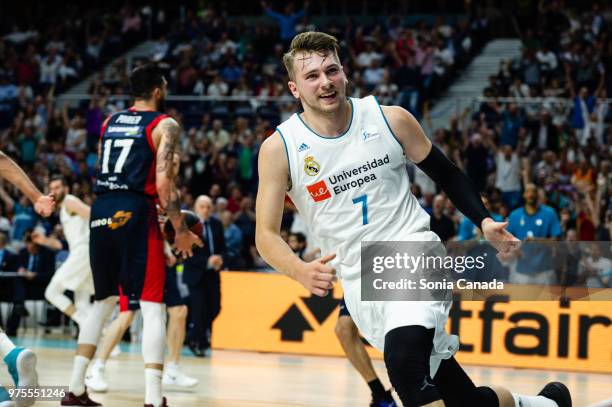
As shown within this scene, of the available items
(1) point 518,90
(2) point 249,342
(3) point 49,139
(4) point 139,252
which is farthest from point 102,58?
(4) point 139,252

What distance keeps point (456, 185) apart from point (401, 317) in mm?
790

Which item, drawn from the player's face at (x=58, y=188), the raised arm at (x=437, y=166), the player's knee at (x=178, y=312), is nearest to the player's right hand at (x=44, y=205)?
the raised arm at (x=437, y=166)

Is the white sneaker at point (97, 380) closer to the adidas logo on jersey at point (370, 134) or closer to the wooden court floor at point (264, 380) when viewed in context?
the wooden court floor at point (264, 380)

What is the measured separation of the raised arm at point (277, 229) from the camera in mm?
4512

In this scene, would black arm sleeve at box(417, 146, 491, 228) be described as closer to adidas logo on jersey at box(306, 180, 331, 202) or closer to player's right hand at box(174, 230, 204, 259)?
adidas logo on jersey at box(306, 180, 331, 202)

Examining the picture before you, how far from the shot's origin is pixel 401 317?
500 centimetres

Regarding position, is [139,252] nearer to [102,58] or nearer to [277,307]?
[277,307]

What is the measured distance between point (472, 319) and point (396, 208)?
26.7ft

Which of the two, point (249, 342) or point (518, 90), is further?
point (518, 90)

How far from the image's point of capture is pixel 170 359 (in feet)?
34.2

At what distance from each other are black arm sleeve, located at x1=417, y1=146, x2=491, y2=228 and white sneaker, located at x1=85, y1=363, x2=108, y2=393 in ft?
16.5

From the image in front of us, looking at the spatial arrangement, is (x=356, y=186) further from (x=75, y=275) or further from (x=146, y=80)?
(x=75, y=275)

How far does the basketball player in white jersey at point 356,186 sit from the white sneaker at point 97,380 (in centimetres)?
472

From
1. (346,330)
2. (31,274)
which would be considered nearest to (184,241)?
(346,330)
